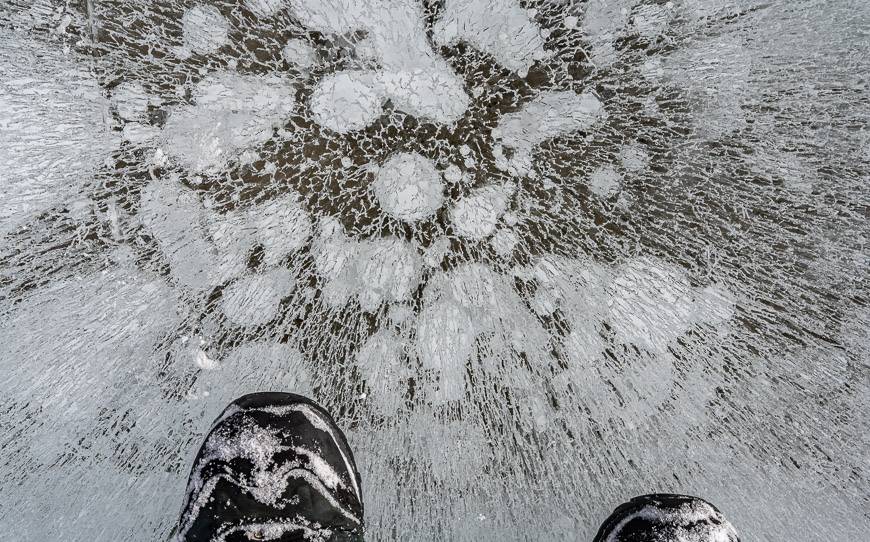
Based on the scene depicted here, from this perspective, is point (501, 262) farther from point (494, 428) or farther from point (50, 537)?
point (50, 537)

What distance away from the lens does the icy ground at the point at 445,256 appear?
63 centimetres

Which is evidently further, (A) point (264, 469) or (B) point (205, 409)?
(B) point (205, 409)

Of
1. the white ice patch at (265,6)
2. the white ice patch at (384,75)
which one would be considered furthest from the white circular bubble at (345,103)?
the white ice patch at (265,6)

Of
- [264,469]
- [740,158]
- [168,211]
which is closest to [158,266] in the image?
[168,211]

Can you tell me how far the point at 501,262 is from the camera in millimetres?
668

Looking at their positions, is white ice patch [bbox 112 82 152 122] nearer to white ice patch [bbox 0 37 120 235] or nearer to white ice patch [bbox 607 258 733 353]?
white ice patch [bbox 0 37 120 235]

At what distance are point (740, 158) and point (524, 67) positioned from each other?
1.05ft

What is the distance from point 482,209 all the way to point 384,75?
23 cm

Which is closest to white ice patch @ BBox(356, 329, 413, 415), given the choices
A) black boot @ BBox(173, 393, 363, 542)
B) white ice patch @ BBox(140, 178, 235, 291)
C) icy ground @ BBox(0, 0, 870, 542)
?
icy ground @ BBox(0, 0, 870, 542)

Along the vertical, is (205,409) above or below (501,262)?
below

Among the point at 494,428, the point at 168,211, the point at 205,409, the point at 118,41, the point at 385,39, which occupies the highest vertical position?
the point at 385,39

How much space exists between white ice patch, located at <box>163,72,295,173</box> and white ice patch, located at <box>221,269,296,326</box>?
6.6 inches

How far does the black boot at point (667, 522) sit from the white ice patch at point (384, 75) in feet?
1.92

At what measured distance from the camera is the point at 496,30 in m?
0.62
